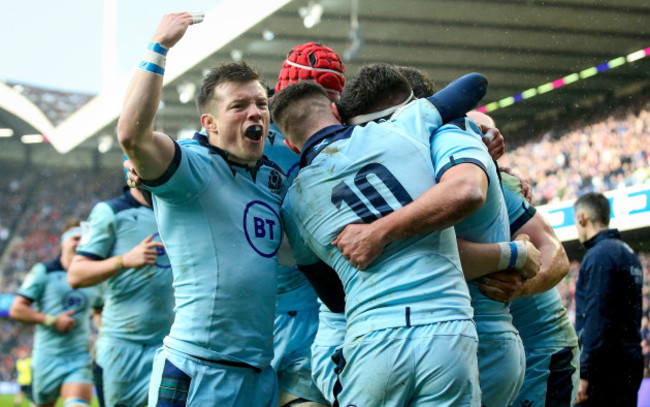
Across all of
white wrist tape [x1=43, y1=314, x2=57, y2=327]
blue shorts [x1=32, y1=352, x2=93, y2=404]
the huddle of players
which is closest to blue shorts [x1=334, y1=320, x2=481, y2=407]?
the huddle of players

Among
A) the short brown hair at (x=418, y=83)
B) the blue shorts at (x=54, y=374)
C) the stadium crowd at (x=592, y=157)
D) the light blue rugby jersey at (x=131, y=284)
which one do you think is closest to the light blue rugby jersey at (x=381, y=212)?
the short brown hair at (x=418, y=83)

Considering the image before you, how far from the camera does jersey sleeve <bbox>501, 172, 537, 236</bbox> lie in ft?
12.0

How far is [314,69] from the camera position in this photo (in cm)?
399

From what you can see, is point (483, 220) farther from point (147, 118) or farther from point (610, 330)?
point (610, 330)

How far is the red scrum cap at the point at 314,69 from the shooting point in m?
3.99

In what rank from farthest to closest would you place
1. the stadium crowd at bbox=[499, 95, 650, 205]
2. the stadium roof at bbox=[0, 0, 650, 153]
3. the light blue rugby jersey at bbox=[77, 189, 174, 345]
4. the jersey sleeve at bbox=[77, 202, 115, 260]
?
the stadium roof at bbox=[0, 0, 650, 153]
the stadium crowd at bbox=[499, 95, 650, 205]
the light blue rugby jersey at bbox=[77, 189, 174, 345]
the jersey sleeve at bbox=[77, 202, 115, 260]

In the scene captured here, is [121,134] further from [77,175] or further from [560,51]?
[77,175]

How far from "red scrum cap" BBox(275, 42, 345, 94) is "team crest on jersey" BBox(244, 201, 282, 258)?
1.02 m

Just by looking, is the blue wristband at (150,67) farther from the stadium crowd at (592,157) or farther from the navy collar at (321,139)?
the stadium crowd at (592,157)

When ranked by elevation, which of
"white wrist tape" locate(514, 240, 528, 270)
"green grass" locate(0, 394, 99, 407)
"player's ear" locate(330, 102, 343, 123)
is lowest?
"green grass" locate(0, 394, 99, 407)

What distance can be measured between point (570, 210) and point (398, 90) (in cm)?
1469

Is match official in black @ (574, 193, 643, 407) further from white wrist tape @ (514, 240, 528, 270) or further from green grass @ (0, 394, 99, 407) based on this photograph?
green grass @ (0, 394, 99, 407)

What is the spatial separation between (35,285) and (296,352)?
215 inches

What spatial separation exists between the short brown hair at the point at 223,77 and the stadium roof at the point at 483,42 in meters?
16.5
